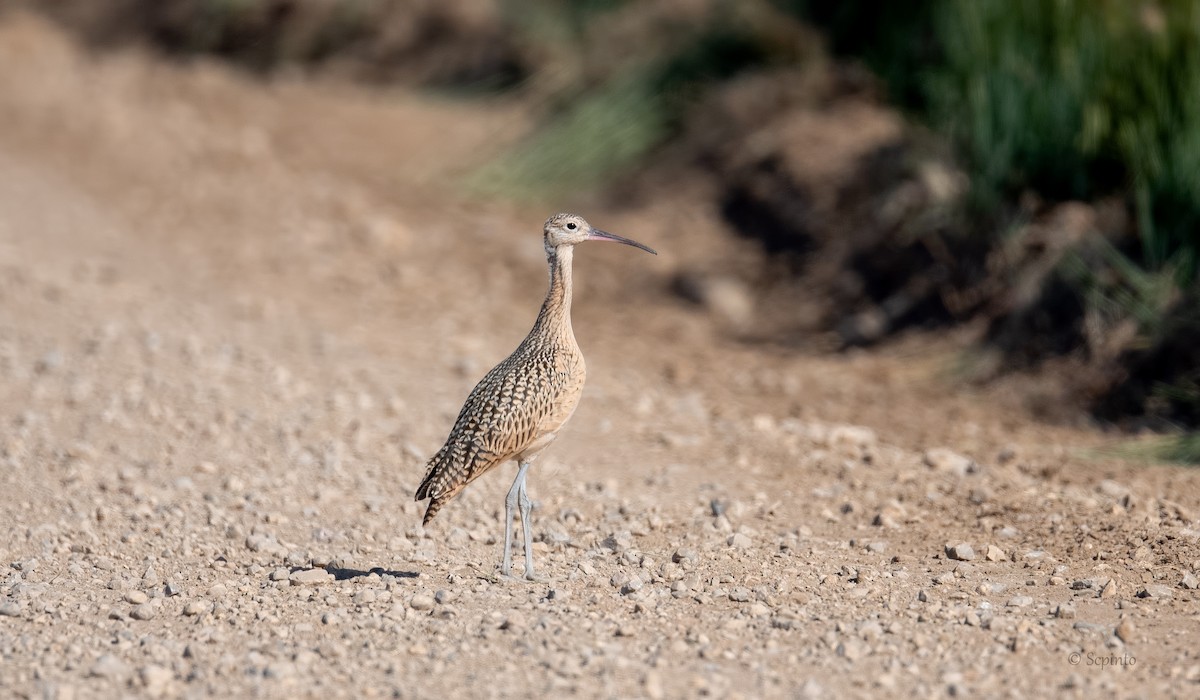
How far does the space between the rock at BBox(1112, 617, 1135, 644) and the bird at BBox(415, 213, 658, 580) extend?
2.05m

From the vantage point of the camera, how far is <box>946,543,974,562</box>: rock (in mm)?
5508

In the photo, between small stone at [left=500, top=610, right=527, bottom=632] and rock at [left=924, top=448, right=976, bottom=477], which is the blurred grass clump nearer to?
rock at [left=924, top=448, right=976, bottom=477]

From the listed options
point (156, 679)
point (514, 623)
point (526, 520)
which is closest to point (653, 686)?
point (514, 623)

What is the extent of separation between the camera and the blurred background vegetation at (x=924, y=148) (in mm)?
7988

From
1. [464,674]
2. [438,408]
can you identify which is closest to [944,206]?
[438,408]

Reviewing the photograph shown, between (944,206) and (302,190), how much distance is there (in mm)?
5817

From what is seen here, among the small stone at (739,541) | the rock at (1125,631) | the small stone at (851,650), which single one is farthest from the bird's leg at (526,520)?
the rock at (1125,631)

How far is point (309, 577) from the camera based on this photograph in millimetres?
5188

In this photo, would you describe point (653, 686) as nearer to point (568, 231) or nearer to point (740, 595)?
point (740, 595)

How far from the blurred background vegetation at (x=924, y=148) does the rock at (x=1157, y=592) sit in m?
2.04

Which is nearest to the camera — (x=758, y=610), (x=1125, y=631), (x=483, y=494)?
(x=1125, y=631)

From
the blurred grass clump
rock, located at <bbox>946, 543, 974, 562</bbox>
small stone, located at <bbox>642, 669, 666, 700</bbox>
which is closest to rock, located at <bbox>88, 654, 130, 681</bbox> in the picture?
small stone, located at <bbox>642, 669, 666, 700</bbox>

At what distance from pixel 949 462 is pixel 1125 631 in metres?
2.31

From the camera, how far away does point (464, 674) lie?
4.33 m
